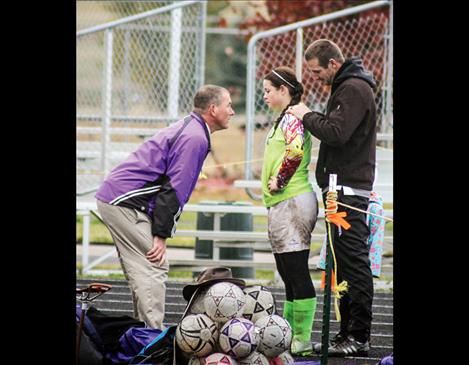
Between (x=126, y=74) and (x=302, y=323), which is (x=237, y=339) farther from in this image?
(x=126, y=74)

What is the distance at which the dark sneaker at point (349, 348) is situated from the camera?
22.6 ft

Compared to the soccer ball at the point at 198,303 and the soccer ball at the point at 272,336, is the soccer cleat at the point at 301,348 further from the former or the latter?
the soccer ball at the point at 198,303

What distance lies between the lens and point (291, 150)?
22.6 feet

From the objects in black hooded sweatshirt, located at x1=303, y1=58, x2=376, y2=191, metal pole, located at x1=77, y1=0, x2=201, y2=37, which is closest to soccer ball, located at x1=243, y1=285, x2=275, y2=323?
black hooded sweatshirt, located at x1=303, y1=58, x2=376, y2=191

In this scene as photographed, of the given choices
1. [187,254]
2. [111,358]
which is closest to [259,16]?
A: [187,254]

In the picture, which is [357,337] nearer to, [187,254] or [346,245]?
[346,245]

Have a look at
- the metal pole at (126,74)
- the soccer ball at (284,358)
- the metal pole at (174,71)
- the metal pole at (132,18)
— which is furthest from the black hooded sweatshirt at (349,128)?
the metal pole at (126,74)

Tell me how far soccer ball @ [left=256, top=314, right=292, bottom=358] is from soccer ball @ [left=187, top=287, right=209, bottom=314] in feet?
1.05

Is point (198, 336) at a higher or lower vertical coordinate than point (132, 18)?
lower

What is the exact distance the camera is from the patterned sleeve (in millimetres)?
6883

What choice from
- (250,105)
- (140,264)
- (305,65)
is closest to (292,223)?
(140,264)

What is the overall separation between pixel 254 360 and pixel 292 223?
150cm

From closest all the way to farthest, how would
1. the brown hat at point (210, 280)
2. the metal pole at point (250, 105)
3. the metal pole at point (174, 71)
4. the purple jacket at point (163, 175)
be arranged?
the brown hat at point (210, 280) → the purple jacket at point (163, 175) → the metal pole at point (250, 105) → the metal pole at point (174, 71)

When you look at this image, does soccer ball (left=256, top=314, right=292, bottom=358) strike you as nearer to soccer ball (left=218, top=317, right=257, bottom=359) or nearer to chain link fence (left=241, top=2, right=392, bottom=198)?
soccer ball (left=218, top=317, right=257, bottom=359)
